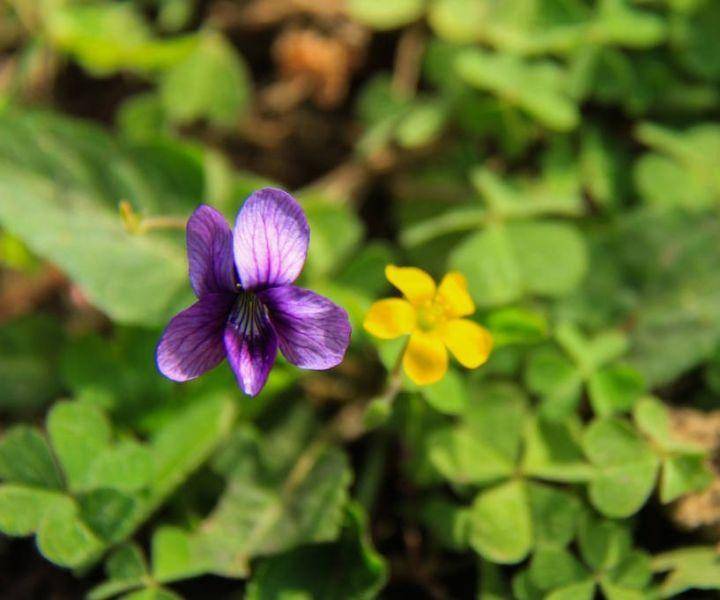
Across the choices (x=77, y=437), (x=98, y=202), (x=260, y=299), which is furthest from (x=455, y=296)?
(x=98, y=202)

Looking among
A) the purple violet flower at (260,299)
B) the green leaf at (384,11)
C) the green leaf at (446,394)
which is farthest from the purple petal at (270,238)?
the green leaf at (384,11)

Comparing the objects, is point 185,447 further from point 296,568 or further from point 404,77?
point 404,77

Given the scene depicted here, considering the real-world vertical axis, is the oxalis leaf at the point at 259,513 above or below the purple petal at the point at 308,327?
below

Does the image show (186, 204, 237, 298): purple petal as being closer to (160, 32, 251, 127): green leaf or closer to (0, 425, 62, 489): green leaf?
(0, 425, 62, 489): green leaf

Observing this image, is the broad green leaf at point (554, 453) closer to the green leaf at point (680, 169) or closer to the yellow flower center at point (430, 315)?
the yellow flower center at point (430, 315)

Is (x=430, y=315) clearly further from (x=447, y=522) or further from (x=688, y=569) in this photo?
(x=688, y=569)

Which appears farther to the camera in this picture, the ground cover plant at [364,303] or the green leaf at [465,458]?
the green leaf at [465,458]
